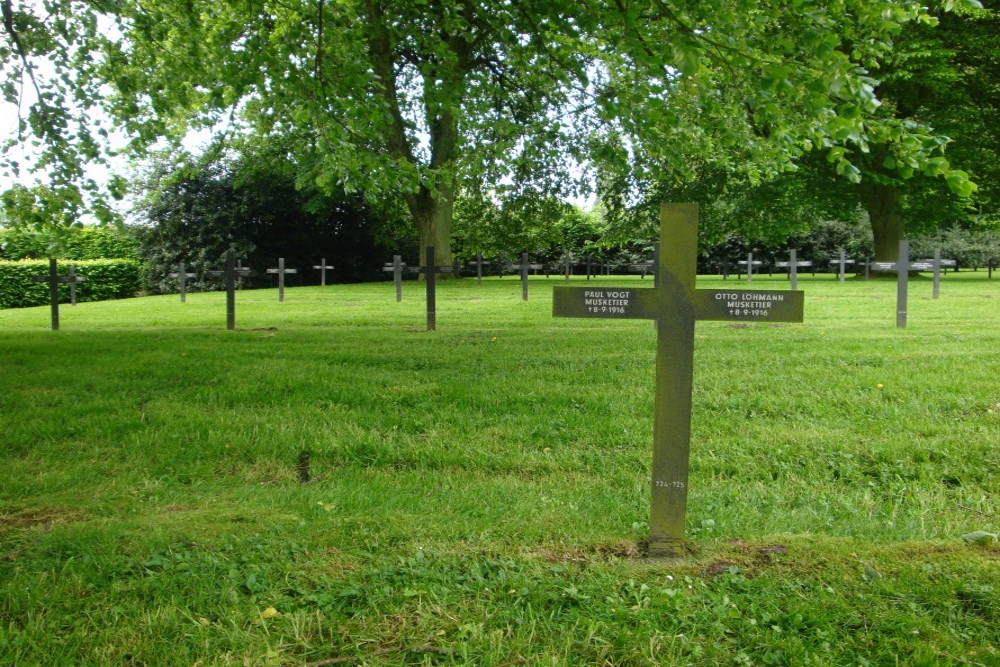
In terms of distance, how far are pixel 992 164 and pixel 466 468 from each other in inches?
1012

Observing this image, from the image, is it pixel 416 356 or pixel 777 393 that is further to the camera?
pixel 416 356

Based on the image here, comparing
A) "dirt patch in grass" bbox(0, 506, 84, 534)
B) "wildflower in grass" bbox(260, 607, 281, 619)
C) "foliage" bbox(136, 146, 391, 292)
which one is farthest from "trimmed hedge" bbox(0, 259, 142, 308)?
"wildflower in grass" bbox(260, 607, 281, 619)

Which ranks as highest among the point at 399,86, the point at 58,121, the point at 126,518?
the point at 399,86

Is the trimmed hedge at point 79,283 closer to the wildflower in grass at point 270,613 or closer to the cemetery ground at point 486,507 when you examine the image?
the cemetery ground at point 486,507

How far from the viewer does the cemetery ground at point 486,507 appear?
2.94 metres

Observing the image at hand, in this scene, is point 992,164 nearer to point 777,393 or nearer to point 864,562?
point 777,393

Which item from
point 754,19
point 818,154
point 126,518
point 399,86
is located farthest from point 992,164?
point 126,518

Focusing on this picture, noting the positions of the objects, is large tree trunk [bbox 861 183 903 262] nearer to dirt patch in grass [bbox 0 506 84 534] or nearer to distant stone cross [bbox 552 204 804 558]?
distant stone cross [bbox 552 204 804 558]

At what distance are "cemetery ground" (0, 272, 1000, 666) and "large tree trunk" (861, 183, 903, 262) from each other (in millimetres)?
21089

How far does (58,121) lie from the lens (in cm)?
943

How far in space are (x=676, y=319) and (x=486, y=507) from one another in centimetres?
168

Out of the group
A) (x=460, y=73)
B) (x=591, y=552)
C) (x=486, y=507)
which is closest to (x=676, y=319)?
(x=591, y=552)

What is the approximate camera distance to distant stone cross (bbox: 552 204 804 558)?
3.63 m

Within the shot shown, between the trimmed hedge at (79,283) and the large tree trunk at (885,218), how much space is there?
2685 cm
